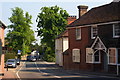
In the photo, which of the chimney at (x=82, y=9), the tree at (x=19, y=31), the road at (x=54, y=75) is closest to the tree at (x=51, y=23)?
the tree at (x=19, y=31)

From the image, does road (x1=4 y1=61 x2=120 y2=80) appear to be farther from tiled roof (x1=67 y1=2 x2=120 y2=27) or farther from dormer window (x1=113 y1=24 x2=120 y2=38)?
tiled roof (x1=67 y1=2 x2=120 y2=27)

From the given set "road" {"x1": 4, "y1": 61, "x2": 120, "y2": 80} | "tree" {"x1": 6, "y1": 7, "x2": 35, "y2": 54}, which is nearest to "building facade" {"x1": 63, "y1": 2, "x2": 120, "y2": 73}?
"road" {"x1": 4, "y1": 61, "x2": 120, "y2": 80}

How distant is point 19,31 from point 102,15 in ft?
184

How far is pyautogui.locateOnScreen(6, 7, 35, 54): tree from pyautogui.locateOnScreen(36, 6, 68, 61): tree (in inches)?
617

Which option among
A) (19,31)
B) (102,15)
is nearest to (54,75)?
(102,15)

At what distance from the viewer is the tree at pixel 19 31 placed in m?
86.3

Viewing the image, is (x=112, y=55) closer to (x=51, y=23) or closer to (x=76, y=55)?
(x=76, y=55)

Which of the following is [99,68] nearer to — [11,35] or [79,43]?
[79,43]

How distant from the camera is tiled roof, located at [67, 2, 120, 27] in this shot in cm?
3231

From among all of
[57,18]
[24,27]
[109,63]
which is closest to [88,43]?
[109,63]

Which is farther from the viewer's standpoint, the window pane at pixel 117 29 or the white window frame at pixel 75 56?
the white window frame at pixel 75 56

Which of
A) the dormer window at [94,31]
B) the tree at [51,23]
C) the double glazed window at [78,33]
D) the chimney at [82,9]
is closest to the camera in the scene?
the dormer window at [94,31]

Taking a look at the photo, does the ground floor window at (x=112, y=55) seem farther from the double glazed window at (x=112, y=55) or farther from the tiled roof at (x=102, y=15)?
the tiled roof at (x=102, y=15)

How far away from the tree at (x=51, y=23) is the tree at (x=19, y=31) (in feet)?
51.4
